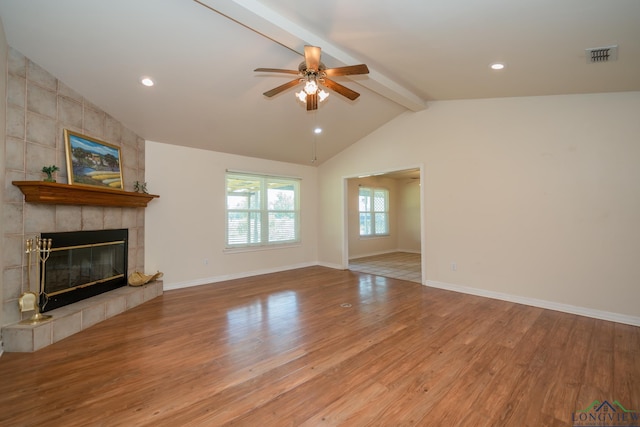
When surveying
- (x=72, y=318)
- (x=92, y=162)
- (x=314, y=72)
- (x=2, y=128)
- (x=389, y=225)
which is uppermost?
(x=314, y=72)

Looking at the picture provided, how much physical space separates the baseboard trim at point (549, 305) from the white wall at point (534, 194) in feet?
0.17

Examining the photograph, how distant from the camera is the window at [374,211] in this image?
8.83m

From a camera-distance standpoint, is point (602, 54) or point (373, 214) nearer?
point (602, 54)

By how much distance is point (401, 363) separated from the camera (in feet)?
8.15

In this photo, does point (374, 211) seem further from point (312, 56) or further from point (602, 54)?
point (312, 56)

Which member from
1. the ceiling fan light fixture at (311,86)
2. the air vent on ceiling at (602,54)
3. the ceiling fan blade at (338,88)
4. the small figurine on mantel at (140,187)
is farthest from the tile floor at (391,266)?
the small figurine on mantel at (140,187)

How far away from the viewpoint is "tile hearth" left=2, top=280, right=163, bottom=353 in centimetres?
269

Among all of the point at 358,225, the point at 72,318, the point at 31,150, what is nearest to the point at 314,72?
the point at 31,150

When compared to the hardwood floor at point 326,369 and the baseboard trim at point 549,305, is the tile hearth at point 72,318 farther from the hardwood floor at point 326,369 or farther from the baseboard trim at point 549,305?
the baseboard trim at point 549,305

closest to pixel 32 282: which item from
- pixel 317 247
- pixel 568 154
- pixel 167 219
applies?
pixel 167 219

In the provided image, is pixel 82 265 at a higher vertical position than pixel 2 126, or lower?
lower

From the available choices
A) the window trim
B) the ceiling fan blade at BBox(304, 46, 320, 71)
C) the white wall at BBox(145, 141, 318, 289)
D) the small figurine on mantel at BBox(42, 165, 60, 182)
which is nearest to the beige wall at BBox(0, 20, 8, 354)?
the small figurine on mantel at BBox(42, 165, 60, 182)

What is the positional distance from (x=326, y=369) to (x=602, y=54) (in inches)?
149

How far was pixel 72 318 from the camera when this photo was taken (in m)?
3.08
